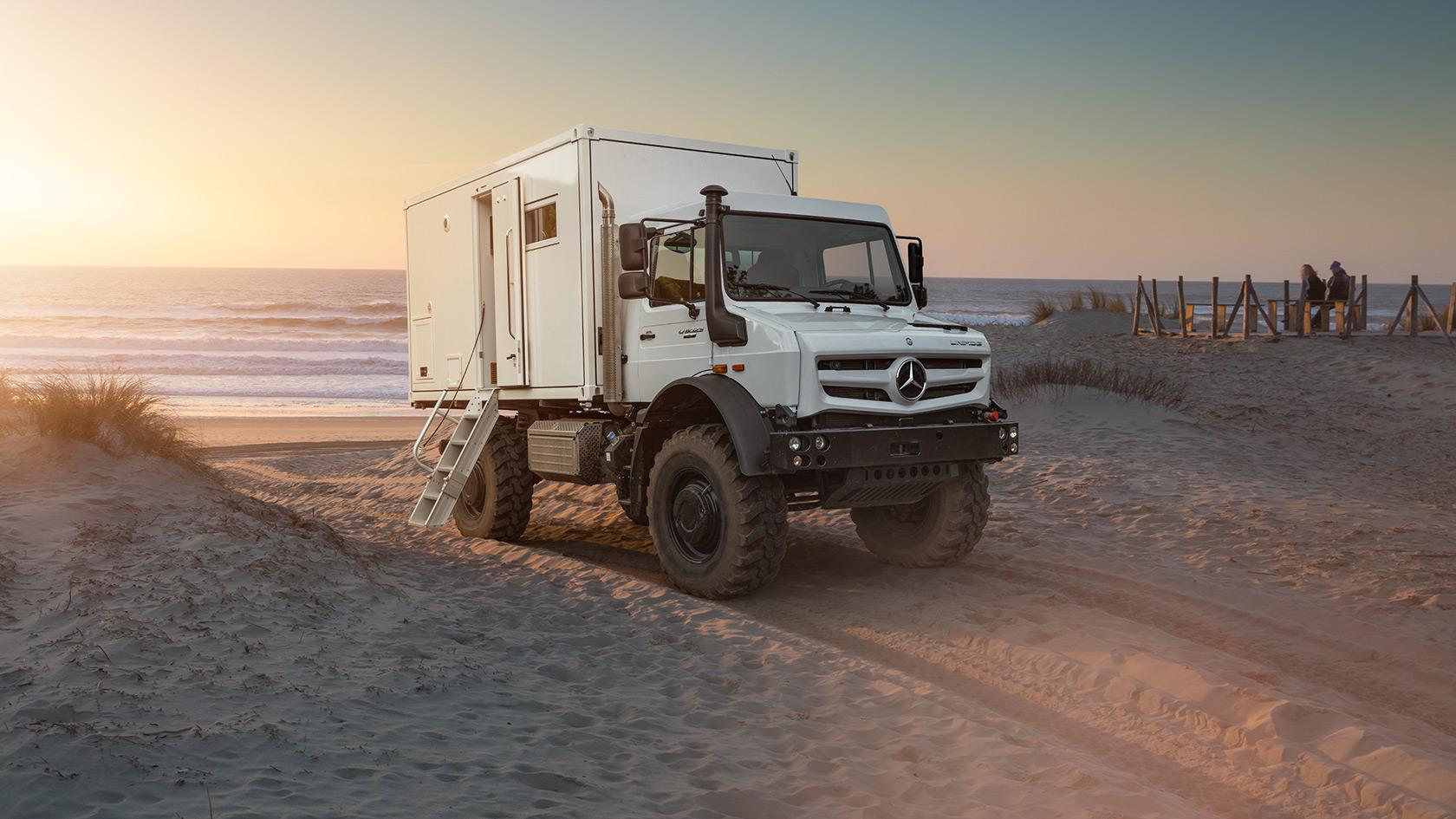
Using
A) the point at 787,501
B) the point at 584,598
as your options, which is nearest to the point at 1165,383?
the point at 787,501

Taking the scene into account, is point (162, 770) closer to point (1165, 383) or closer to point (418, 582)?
point (418, 582)

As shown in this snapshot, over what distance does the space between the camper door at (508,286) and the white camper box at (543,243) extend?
0.06 ft

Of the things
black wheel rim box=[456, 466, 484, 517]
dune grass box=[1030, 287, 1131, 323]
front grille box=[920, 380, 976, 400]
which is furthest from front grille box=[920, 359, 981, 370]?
dune grass box=[1030, 287, 1131, 323]

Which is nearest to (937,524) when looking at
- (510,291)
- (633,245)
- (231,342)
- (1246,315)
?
(633,245)

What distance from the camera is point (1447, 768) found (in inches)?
190

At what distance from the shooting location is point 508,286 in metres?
10.7

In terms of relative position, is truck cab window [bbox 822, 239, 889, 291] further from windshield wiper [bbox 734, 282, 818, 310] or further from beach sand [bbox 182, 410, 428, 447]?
beach sand [bbox 182, 410, 428, 447]

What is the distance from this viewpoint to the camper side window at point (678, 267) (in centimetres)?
833

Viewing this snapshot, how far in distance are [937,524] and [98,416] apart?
24.2 ft

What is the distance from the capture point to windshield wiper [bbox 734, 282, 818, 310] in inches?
322

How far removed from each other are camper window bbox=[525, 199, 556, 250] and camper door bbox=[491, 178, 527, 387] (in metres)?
0.13

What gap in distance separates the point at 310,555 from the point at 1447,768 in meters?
7.20

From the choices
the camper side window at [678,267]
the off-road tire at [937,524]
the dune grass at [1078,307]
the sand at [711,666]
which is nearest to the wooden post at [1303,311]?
the dune grass at [1078,307]

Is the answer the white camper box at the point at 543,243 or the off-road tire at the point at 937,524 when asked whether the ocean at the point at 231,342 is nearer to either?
the white camper box at the point at 543,243
